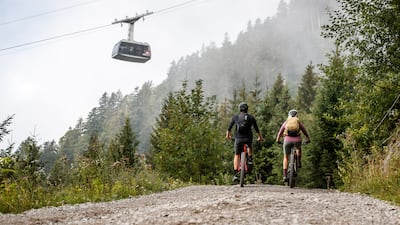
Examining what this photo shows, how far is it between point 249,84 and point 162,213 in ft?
628

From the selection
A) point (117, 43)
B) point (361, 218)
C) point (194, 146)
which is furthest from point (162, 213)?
point (117, 43)

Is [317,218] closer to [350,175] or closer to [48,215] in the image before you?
[48,215]

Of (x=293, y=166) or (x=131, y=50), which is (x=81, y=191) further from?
(x=131, y=50)

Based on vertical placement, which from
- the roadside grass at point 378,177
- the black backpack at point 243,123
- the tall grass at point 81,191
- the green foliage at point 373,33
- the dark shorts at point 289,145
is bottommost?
the tall grass at point 81,191

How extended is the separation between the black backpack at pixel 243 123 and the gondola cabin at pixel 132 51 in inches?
1066

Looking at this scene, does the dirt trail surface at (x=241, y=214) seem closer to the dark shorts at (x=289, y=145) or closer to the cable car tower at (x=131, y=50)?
the dark shorts at (x=289, y=145)

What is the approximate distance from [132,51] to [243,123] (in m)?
27.6

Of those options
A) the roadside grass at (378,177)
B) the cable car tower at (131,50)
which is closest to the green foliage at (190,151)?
the roadside grass at (378,177)

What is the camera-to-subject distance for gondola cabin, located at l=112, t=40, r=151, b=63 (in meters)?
36.7

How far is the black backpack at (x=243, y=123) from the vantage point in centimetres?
1095

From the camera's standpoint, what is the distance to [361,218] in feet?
18.2

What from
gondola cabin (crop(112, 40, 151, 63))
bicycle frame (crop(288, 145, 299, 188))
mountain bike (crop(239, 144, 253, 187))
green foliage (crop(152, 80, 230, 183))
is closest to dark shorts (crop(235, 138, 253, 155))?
mountain bike (crop(239, 144, 253, 187))

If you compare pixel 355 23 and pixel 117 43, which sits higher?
pixel 117 43

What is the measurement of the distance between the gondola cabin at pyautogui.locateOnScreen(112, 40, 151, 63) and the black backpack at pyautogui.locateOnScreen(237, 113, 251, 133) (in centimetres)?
2707
